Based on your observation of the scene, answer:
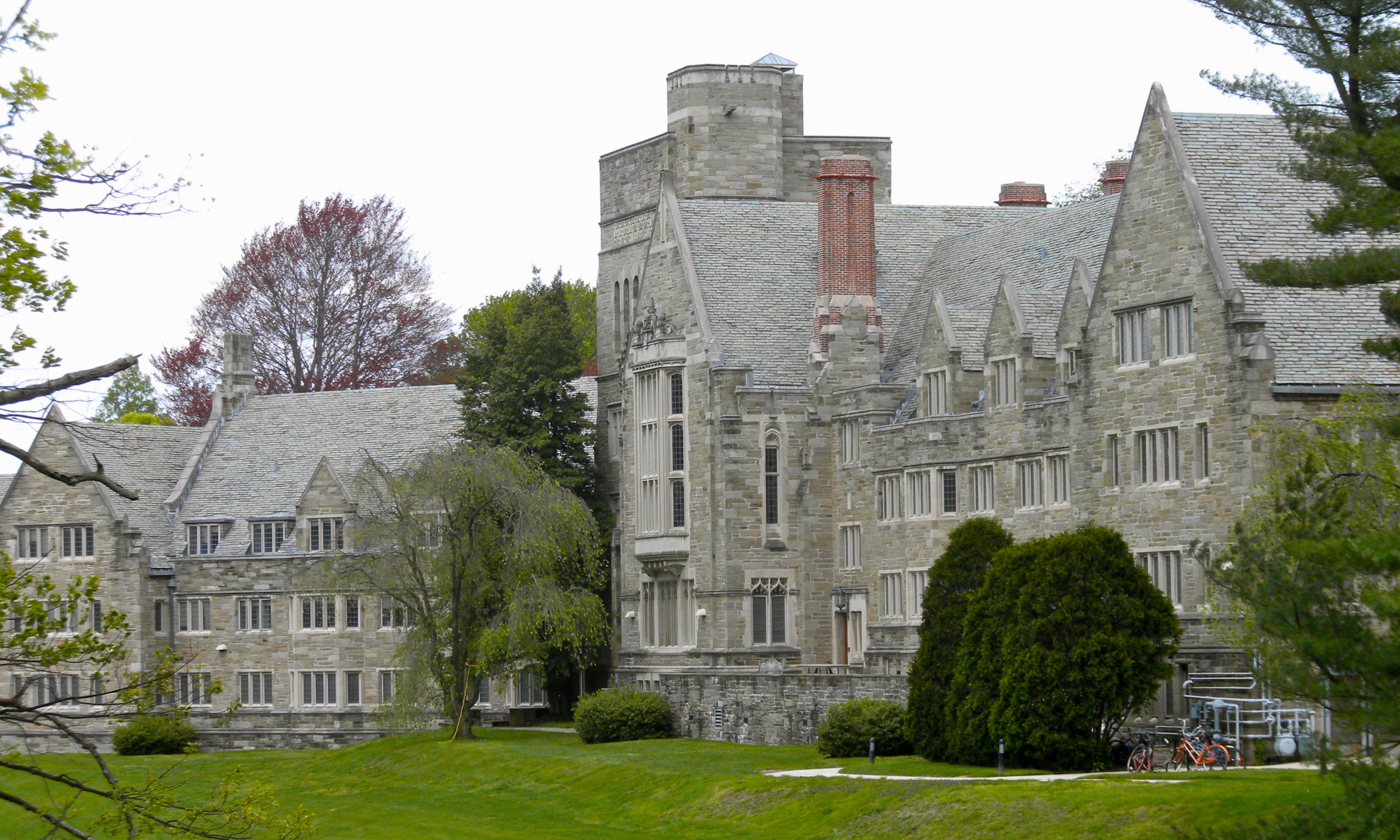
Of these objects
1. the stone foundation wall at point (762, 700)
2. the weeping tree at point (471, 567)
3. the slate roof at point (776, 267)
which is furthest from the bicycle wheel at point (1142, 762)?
the slate roof at point (776, 267)

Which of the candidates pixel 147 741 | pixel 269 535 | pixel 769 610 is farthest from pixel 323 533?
pixel 769 610

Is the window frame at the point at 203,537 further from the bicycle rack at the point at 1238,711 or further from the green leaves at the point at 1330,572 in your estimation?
the green leaves at the point at 1330,572

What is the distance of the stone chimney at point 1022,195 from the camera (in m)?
64.6

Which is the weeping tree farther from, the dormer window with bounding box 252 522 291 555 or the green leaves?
the green leaves

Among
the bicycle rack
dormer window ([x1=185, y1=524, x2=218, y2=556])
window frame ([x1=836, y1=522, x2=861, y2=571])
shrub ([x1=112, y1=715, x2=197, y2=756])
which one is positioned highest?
dormer window ([x1=185, y1=524, x2=218, y2=556])

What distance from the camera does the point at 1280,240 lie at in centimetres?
4206

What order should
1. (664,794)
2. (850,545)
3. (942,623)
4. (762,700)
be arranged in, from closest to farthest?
(942,623) → (664,794) → (762,700) → (850,545)

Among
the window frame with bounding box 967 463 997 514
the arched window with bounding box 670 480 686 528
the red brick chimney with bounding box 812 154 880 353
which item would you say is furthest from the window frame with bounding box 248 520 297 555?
the window frame with bounding box 967 463 997 514

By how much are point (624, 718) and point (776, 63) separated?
22347 millimetres

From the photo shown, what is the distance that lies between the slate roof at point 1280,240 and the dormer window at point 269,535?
1422 inches

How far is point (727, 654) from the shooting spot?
55.6 meters

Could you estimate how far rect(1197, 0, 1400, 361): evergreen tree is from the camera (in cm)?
2719

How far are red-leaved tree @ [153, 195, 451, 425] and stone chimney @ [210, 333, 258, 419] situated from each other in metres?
14.6

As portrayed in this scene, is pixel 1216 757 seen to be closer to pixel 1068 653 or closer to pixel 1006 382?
pixel 1068 653
